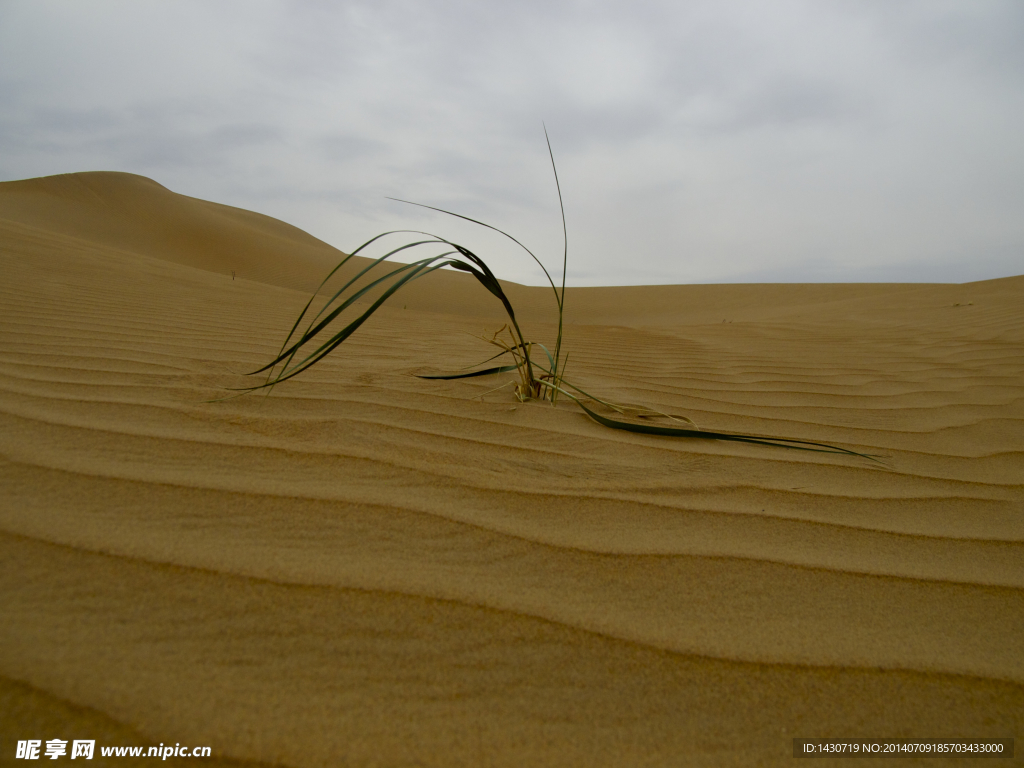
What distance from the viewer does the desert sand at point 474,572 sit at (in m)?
0.62

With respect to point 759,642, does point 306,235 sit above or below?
above

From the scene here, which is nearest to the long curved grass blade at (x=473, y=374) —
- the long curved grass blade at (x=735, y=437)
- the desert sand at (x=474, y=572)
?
the desert sand at (x=474, y=572)

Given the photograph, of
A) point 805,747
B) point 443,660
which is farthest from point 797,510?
point 443,660

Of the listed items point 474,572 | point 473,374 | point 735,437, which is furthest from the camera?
point 473,374

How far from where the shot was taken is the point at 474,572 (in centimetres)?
84

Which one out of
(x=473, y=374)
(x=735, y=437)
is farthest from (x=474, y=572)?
(x=473, y=374)

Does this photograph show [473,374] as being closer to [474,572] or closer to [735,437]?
[735,437]

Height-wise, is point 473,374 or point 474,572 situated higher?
point 473,374

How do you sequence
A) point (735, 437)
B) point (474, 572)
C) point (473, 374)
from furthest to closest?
point (473, 374)
point (735, 437)
point (474, 572)

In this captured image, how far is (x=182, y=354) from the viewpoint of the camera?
1.93 m

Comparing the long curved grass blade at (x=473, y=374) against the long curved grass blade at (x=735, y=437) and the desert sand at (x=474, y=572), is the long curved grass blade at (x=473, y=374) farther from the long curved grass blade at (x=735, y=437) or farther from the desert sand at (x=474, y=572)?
the long curved grass blade at (x=735, y=437)

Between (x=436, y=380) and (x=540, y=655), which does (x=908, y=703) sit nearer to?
(x=540, y=655)

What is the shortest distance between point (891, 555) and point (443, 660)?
2.65 ft

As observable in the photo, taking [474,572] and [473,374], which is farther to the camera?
[473,374]
